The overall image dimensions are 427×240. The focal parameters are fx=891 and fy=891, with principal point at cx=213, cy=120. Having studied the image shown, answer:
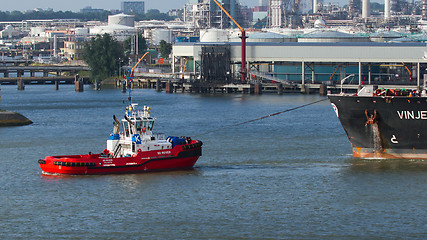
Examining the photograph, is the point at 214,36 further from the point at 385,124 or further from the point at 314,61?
the point at 385,124

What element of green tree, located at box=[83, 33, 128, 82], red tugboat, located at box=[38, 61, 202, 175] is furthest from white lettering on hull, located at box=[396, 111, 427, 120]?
green tree, located at box=[83, 33, 128, 82]

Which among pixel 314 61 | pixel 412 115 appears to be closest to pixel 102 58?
pixel 314 61

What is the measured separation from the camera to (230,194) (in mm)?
35062

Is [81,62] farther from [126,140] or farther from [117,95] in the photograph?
[126,140]

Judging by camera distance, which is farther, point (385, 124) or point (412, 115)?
point (385, 124)

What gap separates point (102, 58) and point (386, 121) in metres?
83.4

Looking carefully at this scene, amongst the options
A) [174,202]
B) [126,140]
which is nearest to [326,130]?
[126,140]

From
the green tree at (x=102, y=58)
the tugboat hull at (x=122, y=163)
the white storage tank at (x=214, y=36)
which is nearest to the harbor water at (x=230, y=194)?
the tugboat hull at (x=122, y=163)

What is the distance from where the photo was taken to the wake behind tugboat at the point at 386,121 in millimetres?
40719

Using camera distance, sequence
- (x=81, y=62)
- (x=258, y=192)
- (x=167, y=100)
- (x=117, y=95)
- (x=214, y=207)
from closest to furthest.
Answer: (x=214, y=207), (x=258, y=192), (x=167, y=100), (x=117, y=95), (x=81, y=62)

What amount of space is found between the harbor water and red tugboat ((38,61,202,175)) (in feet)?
1.57

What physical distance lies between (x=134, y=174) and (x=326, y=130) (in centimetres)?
1942

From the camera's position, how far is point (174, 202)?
34.0 meters

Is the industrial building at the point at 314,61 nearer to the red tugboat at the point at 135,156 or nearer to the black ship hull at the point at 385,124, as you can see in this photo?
the black ship hull at the point at 385,124
